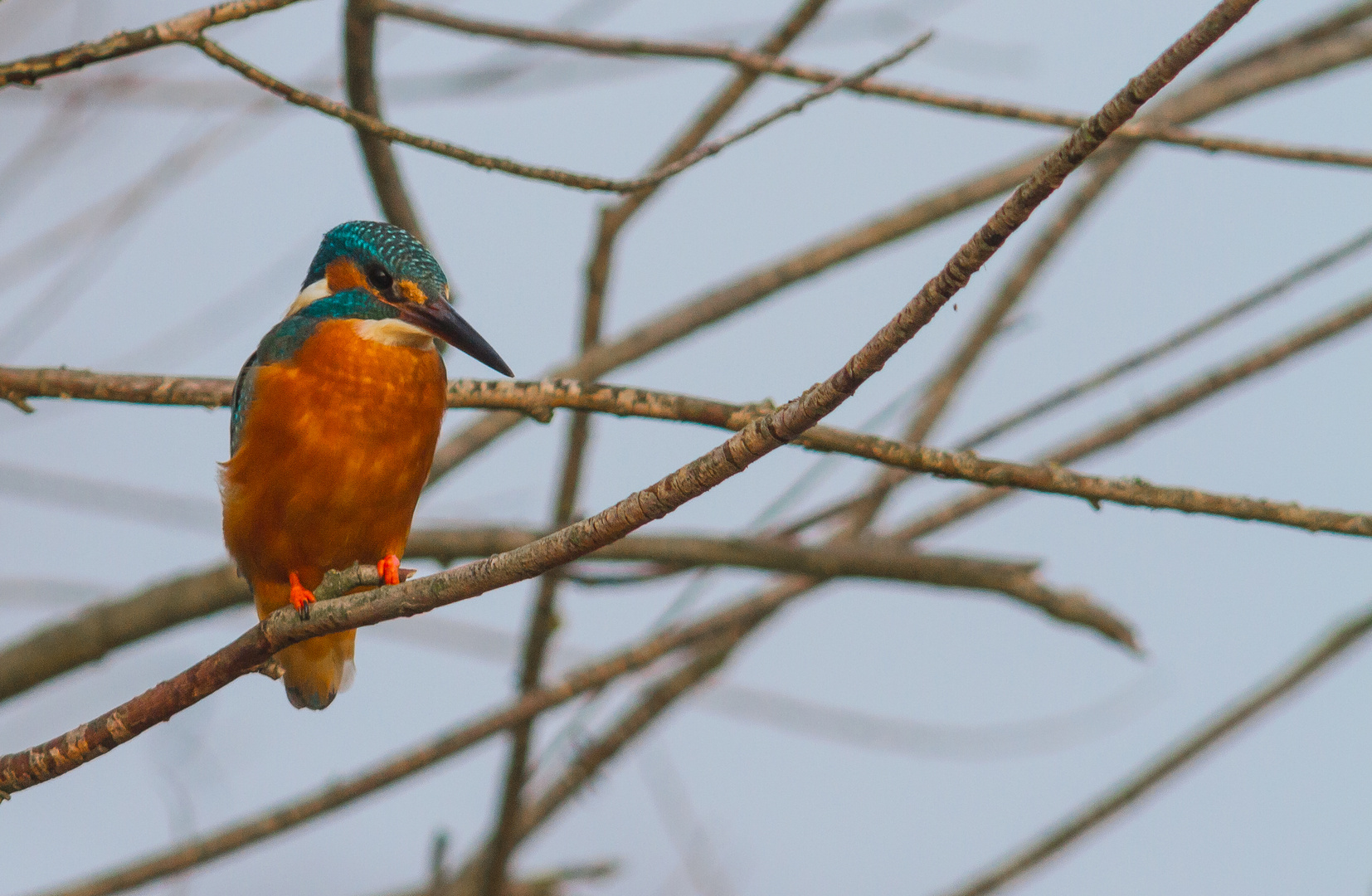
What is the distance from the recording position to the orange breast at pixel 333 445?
2002 millimetres

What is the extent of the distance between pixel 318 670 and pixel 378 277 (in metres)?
0.70

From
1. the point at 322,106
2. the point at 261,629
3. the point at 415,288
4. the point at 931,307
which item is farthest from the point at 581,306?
the point at 931,307

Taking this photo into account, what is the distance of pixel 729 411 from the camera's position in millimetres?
1985

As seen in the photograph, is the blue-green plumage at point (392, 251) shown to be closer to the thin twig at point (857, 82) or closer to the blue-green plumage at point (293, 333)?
the blue-green plumage at point (293, 333)

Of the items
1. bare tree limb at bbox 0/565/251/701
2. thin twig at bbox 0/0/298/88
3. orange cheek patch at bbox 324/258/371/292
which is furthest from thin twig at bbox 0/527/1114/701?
thin twig at bbox 0/0/298/88

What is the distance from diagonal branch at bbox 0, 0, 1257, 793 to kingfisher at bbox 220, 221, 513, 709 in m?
0.40

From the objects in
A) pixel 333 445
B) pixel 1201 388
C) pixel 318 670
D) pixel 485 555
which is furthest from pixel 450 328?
pixel 1201 388

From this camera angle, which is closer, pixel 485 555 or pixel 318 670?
pixel 318 670

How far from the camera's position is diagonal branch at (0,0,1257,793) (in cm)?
110

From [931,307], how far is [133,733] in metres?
1.06

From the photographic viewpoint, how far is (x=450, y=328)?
1963 millimetres

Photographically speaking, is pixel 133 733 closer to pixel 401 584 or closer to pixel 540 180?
pixel 401 584

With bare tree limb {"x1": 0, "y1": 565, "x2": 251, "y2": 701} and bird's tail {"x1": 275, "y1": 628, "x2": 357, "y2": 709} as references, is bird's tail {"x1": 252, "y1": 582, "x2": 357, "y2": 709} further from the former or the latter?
bare tree limb {"x1": 0, "y1": 565, "x2": 251, "y2": 701}

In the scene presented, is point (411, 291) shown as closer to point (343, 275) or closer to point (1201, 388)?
point (343, 275)
